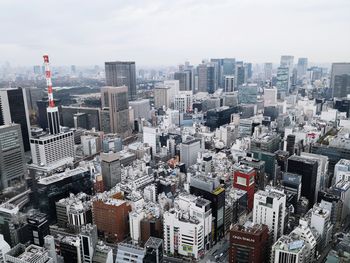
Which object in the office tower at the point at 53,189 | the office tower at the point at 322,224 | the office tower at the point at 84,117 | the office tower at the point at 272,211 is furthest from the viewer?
the office tower at the point at 84,117

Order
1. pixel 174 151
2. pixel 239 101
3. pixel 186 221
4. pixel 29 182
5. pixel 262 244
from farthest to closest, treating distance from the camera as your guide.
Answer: pixel 239 101 → pixel 174 151 → pixel 29 182 → pixel 186 221 → pixel 262 244

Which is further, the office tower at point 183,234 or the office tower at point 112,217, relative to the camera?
the office tower at point 112,217

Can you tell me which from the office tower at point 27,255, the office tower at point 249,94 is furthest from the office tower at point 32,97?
the office tower at point 27,255

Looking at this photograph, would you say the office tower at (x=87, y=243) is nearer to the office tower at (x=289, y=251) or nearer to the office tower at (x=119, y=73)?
the office tower at (x=289, y=251)

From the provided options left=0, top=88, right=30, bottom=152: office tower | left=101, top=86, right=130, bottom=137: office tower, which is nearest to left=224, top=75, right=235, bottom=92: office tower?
left=101, top=86, right=130, bottom=137: office tower

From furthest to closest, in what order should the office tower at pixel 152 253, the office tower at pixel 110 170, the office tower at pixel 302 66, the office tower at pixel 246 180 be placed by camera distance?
the office tower at pixel 302 66 → the office tower at pixel 110 170 → the office tower at pixel 246 180 → the office tower at pixel 152 253

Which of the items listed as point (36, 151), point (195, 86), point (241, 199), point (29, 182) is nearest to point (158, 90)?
point (195, 86)

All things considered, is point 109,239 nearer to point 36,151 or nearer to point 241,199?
point 241,199
